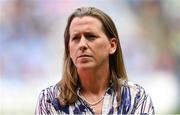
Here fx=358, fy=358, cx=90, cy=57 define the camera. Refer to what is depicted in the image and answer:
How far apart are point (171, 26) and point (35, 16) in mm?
886

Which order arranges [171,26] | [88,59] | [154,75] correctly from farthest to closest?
1. [171,26]
2. [154,75]
3. [88,59]

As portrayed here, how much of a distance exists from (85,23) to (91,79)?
7.4 inches

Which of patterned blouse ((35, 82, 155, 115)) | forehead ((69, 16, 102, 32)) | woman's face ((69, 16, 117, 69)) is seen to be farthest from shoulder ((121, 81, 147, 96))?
forehead ((69, 16, 102, 32))

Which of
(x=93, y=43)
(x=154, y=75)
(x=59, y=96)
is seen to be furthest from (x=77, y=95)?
(x=154, y=75)

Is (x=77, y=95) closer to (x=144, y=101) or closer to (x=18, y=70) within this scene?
(x=144, y=101)

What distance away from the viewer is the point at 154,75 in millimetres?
2154

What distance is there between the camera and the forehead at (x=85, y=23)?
116 cm

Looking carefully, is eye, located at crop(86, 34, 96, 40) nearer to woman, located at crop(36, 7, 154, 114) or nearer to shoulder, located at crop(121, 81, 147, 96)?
woman, located at crop(36, 7, 154, 114)

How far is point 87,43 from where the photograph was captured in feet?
3.75

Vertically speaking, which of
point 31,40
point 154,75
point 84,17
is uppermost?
point 84,17

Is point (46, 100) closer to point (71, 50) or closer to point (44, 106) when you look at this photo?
point (44, 106)

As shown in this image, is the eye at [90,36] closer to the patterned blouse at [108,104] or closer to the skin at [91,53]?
the skin at [91,53]

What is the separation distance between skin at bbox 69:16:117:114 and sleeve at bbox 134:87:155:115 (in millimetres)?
116

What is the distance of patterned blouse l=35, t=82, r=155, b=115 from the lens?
3.77 ft
